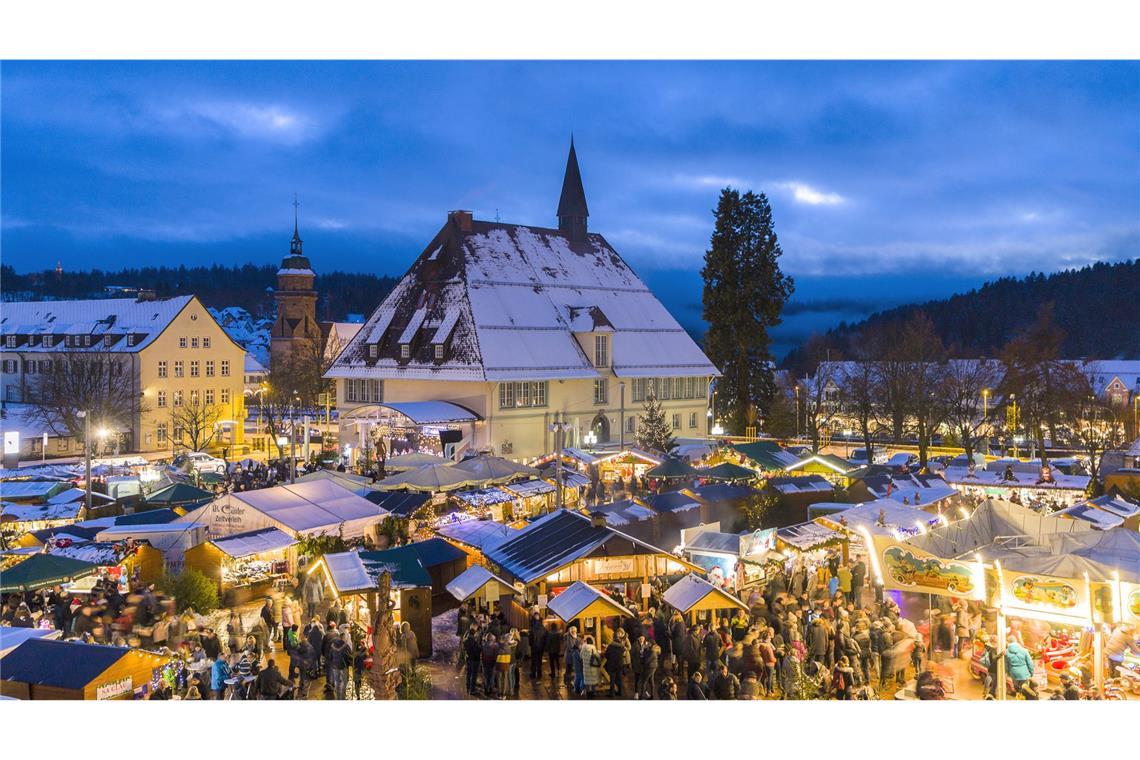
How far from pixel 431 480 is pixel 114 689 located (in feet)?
43.4

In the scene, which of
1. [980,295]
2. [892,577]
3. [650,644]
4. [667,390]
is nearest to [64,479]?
[650,644]

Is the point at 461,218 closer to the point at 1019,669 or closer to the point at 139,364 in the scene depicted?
the point at 139,364

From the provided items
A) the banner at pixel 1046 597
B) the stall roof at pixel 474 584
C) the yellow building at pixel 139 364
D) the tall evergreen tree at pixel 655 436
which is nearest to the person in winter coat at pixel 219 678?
the stall roof at pixel 474 584

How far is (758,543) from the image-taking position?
16.8 meters

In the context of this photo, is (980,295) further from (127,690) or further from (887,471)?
(127,690)

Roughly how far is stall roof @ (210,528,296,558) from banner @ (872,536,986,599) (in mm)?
10516

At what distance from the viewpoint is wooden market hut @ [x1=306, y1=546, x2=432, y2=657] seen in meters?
13.7

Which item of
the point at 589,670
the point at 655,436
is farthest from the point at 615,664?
the point at 655,436

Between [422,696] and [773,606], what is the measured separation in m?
5.70

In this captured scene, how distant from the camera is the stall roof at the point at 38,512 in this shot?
67.2ft

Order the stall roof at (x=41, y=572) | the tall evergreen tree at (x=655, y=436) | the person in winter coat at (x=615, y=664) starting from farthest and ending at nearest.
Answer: the tall evergreen tree at (x=655, y=436)
the stall roof at (x=41, y=572)
the person in winter coat at (x=615, y=664)

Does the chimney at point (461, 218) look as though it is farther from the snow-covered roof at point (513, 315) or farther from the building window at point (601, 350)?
the building window at point (601, 350)

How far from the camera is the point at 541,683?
12.6 m

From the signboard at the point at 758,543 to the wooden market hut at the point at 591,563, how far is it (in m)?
1.55
